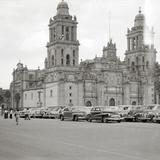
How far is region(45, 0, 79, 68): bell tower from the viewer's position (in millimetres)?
90825

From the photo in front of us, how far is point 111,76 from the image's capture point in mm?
101375

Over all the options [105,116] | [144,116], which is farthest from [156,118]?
[105,116]

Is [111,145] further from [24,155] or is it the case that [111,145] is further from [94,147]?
[24,155]

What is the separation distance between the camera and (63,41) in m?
91.2

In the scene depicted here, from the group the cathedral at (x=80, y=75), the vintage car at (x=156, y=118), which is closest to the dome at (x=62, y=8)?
the cathedral at (x=80, y=75)

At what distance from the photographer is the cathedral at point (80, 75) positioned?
300 ft

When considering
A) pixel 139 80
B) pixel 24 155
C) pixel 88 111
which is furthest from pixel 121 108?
pixel 139 80

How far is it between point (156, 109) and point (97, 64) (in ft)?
207

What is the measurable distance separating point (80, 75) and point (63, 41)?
9.35m

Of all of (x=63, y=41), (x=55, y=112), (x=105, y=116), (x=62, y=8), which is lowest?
(x=105, y=116)

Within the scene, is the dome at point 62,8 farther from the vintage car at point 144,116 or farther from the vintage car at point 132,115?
the vintage car at point 144,116

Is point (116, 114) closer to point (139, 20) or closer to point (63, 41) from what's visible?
point (63, 41)

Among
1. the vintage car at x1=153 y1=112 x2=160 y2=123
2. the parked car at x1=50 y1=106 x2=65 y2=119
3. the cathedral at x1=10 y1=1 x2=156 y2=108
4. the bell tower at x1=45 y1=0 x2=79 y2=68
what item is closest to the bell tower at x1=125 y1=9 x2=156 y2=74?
the cathedral at x1=10 y1=1 x2=156 y2=108

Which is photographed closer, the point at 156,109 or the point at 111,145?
the point at 111,145
